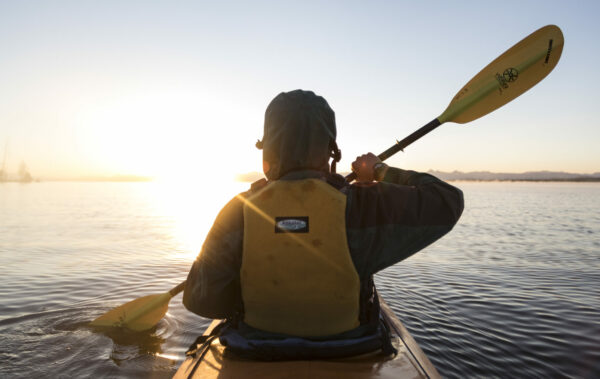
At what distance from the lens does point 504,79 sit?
14.5ft

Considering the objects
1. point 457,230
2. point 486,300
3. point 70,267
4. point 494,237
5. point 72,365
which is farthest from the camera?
point 457,230

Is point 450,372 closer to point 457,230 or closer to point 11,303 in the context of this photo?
point 11,303

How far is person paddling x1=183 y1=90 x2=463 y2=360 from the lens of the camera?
2.12 metres

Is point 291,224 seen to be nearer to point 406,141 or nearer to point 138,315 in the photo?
point 406,141

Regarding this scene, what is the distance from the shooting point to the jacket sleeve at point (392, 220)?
211 centimetres

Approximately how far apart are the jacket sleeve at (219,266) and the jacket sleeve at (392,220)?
732 mm

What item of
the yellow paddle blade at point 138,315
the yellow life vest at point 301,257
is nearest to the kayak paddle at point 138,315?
the yellow paddle blade at point 138,315

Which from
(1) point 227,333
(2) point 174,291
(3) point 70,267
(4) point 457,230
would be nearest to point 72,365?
(2) point 174,291

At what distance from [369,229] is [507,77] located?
3595mm

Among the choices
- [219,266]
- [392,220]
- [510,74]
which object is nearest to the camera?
[392,220]

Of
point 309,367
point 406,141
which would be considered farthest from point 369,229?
point 406,141

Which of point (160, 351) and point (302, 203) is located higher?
point (302, 203)

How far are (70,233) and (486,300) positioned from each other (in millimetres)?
19869

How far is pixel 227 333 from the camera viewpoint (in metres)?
2.55
